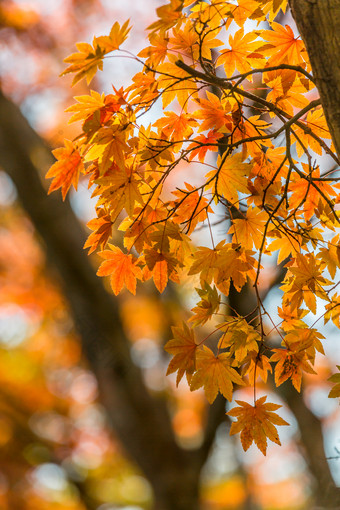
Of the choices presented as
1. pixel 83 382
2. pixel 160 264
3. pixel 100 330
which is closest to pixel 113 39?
pixel 160 264

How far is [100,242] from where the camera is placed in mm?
887

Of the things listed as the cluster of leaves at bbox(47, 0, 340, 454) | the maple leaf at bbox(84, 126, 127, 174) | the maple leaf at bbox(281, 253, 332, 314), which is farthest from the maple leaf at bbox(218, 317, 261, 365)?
the maple leaf at bbox(84, 126, 127, 174)

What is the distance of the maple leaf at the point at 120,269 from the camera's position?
94 cm

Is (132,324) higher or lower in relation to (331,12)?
higher

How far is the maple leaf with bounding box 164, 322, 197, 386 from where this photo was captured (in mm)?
838

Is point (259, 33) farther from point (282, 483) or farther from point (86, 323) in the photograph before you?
point (282, 483)

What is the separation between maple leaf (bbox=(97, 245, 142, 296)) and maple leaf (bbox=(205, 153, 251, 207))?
0.23 m

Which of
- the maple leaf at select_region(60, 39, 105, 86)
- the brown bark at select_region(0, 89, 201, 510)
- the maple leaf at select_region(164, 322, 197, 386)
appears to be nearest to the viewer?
the maple leaf at select_region(60, 39, 105, 86)

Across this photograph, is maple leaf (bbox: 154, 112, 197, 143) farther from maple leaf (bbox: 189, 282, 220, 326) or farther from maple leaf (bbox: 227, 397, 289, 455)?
maple leaf (bbox: 227, 397, 289, 455)

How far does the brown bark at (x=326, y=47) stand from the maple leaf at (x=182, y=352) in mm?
431

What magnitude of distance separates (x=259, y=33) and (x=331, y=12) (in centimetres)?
29

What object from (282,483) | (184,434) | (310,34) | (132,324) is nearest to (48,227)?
(310,34)

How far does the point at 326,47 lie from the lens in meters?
0.63

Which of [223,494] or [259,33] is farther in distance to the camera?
[223,494]
